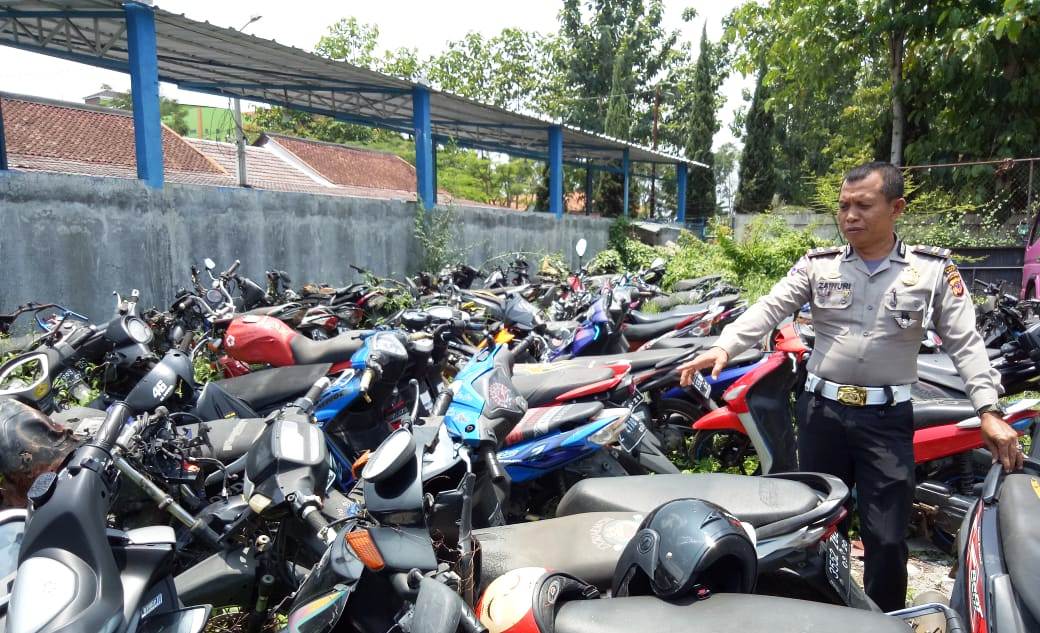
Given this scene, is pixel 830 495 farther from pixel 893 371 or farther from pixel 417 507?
pixel 417 507

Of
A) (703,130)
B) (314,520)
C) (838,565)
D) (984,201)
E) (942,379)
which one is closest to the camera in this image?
(314,520)

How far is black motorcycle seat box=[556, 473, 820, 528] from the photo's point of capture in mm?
2002

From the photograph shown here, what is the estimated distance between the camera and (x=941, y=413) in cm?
312

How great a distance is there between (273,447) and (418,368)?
76.4 inches

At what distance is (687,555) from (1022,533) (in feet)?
2.89

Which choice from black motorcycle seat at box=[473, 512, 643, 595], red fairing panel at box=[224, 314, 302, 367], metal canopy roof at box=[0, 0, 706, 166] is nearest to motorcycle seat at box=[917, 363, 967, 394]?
black motorcycle seat at box=[473, 512, 643, 595]

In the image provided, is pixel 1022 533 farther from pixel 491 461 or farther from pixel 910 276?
pixel 491 461

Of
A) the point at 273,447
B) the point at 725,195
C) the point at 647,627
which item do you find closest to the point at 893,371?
the point at 647,627

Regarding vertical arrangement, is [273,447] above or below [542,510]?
above

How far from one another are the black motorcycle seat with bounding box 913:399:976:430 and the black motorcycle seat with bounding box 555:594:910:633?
77.0 inches

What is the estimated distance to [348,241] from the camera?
8.87m

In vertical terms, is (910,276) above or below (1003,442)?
above

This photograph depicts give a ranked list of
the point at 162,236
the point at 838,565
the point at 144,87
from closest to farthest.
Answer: the point at 838,565 → the point at 162,236 → the point at 144,87

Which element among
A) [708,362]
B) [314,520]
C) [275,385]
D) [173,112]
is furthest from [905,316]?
[173,112]
